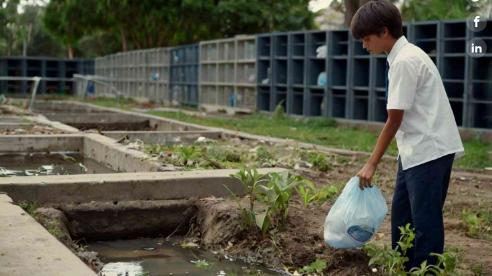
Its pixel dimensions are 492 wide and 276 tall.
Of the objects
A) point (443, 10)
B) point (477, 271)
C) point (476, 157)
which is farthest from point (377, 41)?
point (443, 10)

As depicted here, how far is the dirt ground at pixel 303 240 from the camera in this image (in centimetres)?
430

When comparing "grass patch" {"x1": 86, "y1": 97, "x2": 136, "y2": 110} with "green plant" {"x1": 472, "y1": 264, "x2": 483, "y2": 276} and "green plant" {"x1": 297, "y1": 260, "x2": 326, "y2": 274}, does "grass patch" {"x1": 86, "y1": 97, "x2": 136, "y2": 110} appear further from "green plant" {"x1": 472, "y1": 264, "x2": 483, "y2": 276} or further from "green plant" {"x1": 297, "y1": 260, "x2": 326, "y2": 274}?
"green plant" {"x1": 472, "y1": 264, "x2": 483, "y2": 276}

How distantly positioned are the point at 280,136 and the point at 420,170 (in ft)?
26.5

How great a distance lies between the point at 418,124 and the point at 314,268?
3.75ft

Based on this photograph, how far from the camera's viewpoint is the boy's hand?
3816mm

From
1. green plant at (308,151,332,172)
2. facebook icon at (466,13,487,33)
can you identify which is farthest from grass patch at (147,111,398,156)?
facebook icon at (466,13,487,33)

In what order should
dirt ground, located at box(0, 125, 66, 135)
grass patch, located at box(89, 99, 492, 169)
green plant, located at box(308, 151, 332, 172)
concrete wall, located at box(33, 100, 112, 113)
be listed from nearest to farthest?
green plant, located at box(308, 151, 332, 172) < grass patch, located at box(89, 99, 492, 169) < dirt ground, located at box(0, 125, 66, 135) < concrete wall, located at box(33, 100, 112, 113)

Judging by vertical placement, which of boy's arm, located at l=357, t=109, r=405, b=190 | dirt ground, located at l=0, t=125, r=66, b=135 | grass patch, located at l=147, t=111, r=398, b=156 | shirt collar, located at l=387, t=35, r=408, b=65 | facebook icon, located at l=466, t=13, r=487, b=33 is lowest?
grass patch, located at l=147, t=111, r=398, b=156

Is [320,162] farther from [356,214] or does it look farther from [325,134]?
[325,134]

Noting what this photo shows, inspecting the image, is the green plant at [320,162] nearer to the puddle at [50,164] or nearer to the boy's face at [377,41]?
the puddle at [50,164]

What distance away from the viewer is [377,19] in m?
3.69

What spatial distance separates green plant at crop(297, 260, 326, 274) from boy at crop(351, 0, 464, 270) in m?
0.65

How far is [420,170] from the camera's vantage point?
3.64 m

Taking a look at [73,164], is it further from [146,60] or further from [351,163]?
[146,60]
